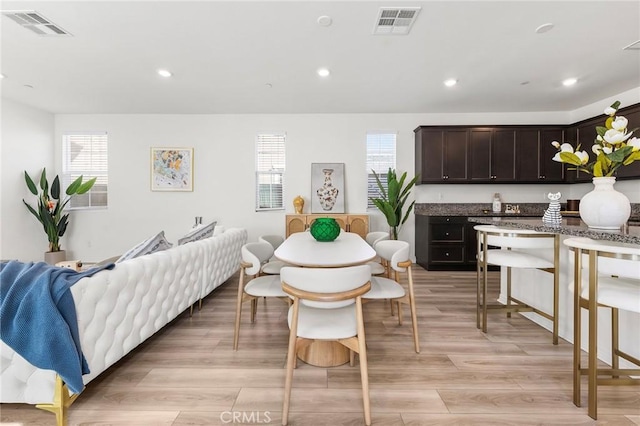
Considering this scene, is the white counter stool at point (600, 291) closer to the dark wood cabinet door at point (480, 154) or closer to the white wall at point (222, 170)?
the dark wood cabinet door at point (480, 154)

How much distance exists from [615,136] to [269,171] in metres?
4.45

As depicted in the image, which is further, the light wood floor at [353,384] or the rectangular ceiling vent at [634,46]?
the rectangular ceiling vent at [634,46]

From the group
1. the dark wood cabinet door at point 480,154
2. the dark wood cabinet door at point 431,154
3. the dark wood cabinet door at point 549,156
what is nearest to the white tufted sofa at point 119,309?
the dark wood cabinet door at point 431,154

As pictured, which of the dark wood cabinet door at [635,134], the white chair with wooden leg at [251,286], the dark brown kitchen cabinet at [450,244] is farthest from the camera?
the dark brown kitchen cabinet at [450,244]

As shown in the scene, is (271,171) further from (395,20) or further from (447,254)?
(447,254)

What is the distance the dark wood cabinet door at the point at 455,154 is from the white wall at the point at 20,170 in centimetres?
707

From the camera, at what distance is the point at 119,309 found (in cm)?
171

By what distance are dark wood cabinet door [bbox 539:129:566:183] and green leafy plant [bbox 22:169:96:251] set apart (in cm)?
771

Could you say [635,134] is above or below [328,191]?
above

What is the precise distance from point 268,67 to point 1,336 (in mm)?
3229

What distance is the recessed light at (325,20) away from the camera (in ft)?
7.93

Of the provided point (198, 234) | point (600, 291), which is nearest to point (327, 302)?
point (600, 291)

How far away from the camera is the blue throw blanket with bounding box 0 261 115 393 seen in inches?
50.4

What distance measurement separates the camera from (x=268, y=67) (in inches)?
132
